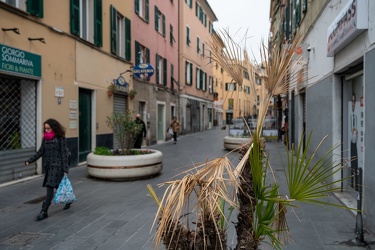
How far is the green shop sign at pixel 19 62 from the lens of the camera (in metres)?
8.12

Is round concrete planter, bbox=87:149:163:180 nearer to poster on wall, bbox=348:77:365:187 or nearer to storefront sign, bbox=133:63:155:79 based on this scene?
poster on wall, bbox=348:77:365:187

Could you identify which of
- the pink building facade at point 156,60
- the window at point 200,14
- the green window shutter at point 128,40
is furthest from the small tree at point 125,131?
the window at point 200,14

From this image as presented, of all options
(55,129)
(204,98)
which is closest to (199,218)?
(55,129)

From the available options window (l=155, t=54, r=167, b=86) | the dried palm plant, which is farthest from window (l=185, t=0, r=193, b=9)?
the dried palm plant

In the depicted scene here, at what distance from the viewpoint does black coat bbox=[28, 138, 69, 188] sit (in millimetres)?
5883

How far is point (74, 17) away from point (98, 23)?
188 centimetres

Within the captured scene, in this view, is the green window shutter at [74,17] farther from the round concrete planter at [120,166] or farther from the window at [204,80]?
the window at [204,80]

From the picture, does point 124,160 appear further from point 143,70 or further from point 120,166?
point 143,70

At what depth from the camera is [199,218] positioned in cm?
238

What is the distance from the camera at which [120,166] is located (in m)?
8.85

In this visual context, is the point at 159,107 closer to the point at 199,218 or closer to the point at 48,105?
the point at 48,105

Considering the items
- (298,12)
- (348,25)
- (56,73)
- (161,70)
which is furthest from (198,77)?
(348,25)

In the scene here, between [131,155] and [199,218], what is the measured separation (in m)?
7.08

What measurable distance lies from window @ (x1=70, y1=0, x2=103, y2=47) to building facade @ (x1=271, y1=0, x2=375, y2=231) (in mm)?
6885
